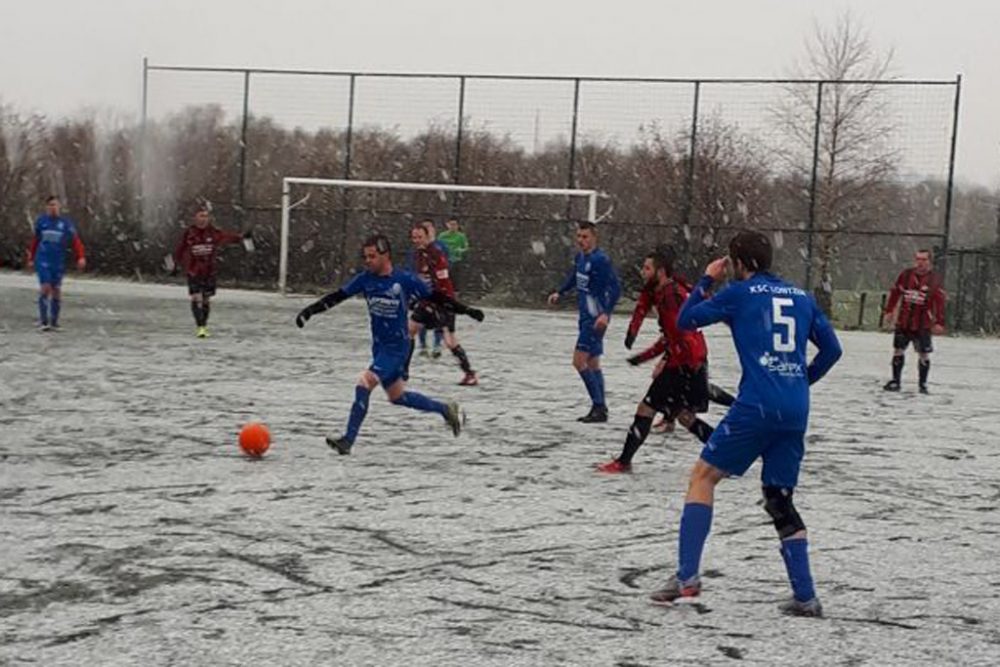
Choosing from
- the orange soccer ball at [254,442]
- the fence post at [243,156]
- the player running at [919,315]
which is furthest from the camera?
the fence post at [243,156]

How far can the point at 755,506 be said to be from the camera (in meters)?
8.60

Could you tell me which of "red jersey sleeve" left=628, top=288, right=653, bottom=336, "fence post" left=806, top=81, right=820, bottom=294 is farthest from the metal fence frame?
"red jersey sleeve" left=628, top=288, right=653, bottom=336

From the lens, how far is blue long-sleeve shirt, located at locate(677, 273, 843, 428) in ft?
19.8

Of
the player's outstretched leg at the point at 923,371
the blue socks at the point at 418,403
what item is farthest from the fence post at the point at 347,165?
the blue socks at the point at 418,403

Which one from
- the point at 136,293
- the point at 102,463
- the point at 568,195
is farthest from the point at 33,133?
the point at 102,463

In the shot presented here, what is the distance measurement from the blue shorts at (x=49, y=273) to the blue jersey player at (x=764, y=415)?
1535 centimetres

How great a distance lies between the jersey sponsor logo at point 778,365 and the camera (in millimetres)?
6059

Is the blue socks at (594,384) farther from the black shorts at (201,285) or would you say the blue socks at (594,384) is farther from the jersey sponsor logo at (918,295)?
the black shorts at (201,285)

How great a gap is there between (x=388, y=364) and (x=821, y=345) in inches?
182

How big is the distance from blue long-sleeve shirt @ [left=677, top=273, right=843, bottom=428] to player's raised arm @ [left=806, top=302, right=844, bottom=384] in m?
0.05

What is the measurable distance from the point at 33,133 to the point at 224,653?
38.6m

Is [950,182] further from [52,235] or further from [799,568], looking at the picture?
[799,568]

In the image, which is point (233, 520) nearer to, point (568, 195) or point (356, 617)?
point (356, 617)

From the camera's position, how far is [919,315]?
652 inches
